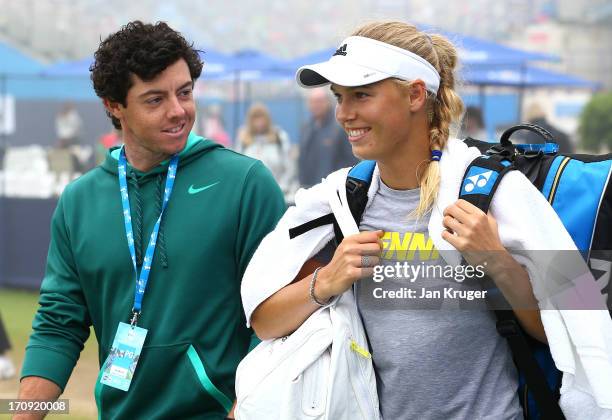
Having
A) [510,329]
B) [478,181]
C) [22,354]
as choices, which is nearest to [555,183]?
[478,181]

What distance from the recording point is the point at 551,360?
2.42 m

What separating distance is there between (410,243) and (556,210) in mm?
353

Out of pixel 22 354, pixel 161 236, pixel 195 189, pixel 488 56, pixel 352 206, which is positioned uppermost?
pixel 352 206

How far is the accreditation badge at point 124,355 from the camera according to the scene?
3014mm

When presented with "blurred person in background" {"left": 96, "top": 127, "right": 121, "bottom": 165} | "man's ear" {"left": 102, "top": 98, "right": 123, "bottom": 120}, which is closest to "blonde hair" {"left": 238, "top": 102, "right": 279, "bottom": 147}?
"blurred person in background" {"left": 96, "top": 127, "right": 121, "bottom": 165}

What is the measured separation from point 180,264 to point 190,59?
642mm

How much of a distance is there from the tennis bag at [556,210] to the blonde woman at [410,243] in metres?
0.04

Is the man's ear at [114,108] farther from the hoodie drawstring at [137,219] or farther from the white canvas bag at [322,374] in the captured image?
the white canvas bag at [322,374]

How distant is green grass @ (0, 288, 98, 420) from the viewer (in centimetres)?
651

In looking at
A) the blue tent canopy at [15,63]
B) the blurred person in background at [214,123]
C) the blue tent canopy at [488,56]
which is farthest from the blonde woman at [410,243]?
the blue tent canopy at [15,63]

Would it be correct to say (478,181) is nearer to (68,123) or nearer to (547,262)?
(547,262)

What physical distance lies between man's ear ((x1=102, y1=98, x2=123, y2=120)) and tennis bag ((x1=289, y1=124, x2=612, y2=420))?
1.25 meters

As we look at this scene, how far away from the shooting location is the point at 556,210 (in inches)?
94.1

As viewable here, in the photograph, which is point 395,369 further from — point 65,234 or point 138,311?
point 65,234
